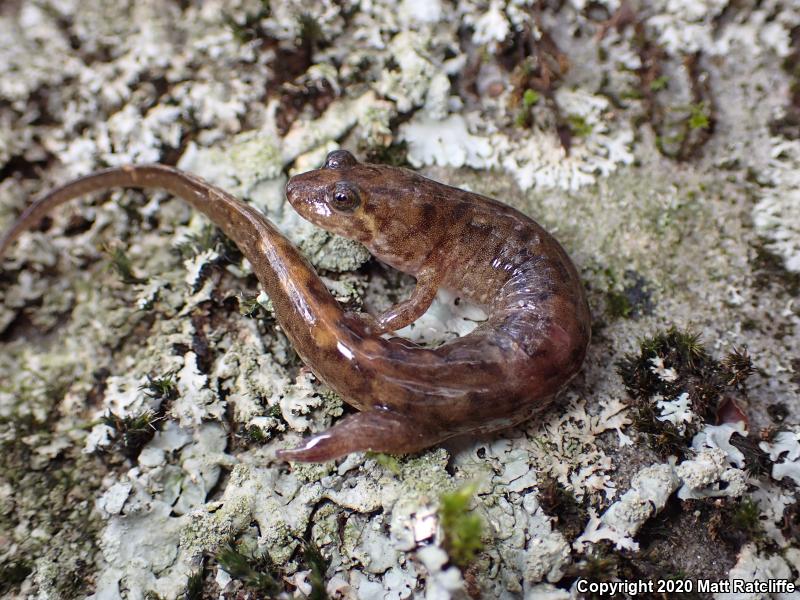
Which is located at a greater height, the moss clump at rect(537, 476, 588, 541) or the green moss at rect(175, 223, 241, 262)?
the green moss at rect(175, 223, 241, 262)

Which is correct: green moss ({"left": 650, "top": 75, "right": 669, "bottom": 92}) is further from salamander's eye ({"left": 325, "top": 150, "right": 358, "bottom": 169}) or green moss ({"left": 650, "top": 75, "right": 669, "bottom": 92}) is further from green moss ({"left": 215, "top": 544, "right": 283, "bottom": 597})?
green moss ({"left": 215, "top": 544, "right": 283, "bottom": 597})

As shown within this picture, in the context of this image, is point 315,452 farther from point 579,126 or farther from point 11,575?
point 579,126

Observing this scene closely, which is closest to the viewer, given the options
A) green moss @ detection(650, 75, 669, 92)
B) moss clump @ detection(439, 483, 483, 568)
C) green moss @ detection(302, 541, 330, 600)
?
moss clump @ detection(439, 483, 483, 568)

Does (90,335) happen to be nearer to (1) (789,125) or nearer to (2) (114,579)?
(2) (114,579)

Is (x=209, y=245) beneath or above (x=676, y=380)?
beneath

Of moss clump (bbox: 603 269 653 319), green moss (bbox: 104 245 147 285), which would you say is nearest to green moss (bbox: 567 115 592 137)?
moss clump (bbox: 603 269 653 319)

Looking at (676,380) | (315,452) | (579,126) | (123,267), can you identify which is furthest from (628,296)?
(123,267)

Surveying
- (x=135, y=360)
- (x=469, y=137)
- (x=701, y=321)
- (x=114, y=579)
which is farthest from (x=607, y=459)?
(x=135, y=360)
